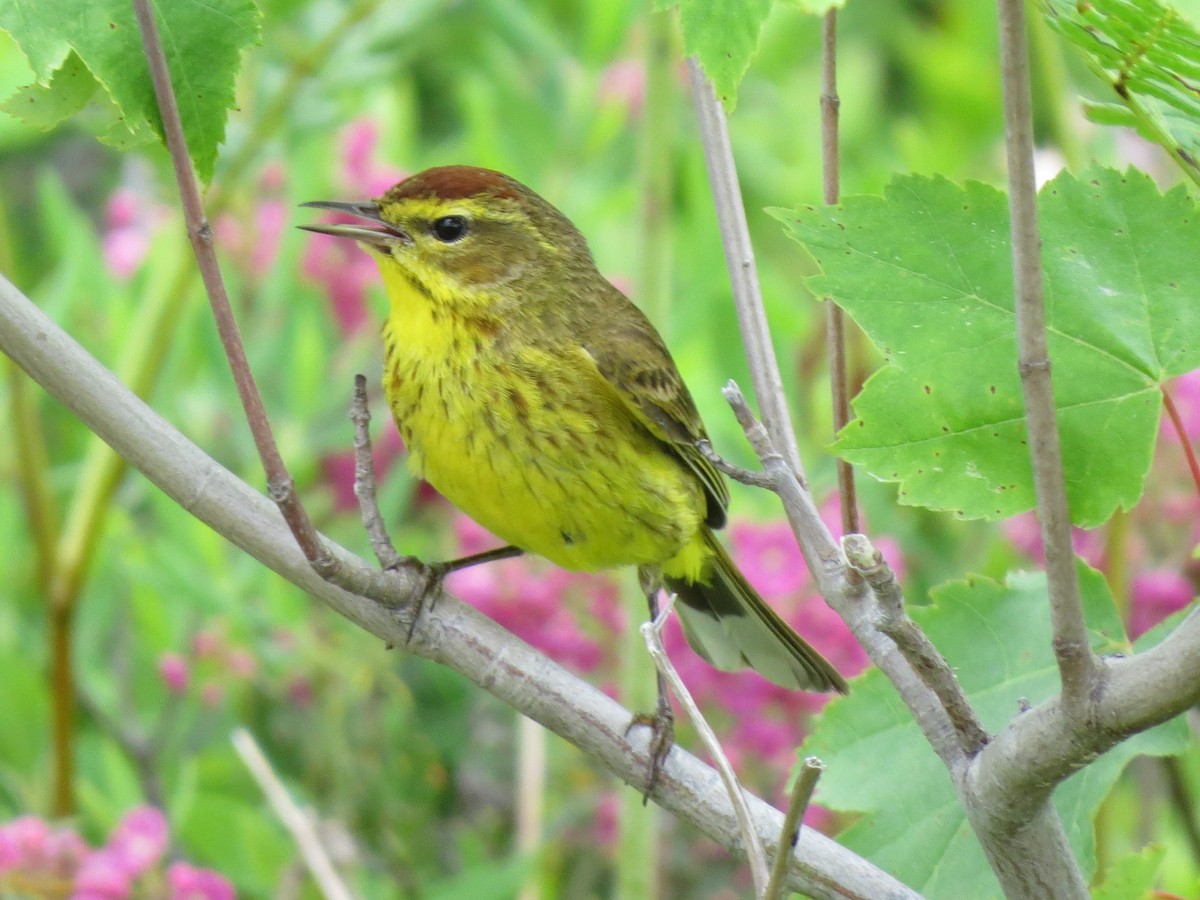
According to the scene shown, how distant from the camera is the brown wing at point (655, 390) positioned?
2891mm

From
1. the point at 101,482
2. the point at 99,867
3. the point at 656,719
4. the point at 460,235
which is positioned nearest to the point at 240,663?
the point at 101,482

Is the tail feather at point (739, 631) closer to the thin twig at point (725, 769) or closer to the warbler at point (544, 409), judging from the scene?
the warbler at point (544, 409)

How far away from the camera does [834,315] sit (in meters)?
1.84

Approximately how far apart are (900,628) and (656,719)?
0.80 m

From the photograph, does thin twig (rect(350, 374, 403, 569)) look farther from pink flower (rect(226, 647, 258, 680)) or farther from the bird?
pink flower (rect(226, 647, 258, 680))

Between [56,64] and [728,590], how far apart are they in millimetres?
1911

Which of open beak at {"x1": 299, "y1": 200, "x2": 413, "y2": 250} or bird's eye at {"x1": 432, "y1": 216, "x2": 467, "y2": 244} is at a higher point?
bird's eye at {"x1": 432, "y1": 216, "x2": 467, "y2": 244}

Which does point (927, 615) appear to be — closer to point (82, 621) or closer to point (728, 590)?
point (728, 590)

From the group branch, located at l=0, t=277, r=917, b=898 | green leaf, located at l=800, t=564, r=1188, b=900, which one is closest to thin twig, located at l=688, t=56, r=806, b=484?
green leaf, located at l=800, t=564, r=1188, b=900

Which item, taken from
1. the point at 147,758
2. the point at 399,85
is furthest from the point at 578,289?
the point at 399,85

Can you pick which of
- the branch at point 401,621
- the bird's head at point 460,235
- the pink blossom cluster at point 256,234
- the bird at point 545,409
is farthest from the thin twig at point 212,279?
the pink blossom cluster at point 256,234

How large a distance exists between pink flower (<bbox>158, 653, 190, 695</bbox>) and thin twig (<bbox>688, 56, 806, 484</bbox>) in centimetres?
204

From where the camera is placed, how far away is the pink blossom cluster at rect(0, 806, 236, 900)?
2.62 m

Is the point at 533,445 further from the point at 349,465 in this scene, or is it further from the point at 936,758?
the point at 349,465
